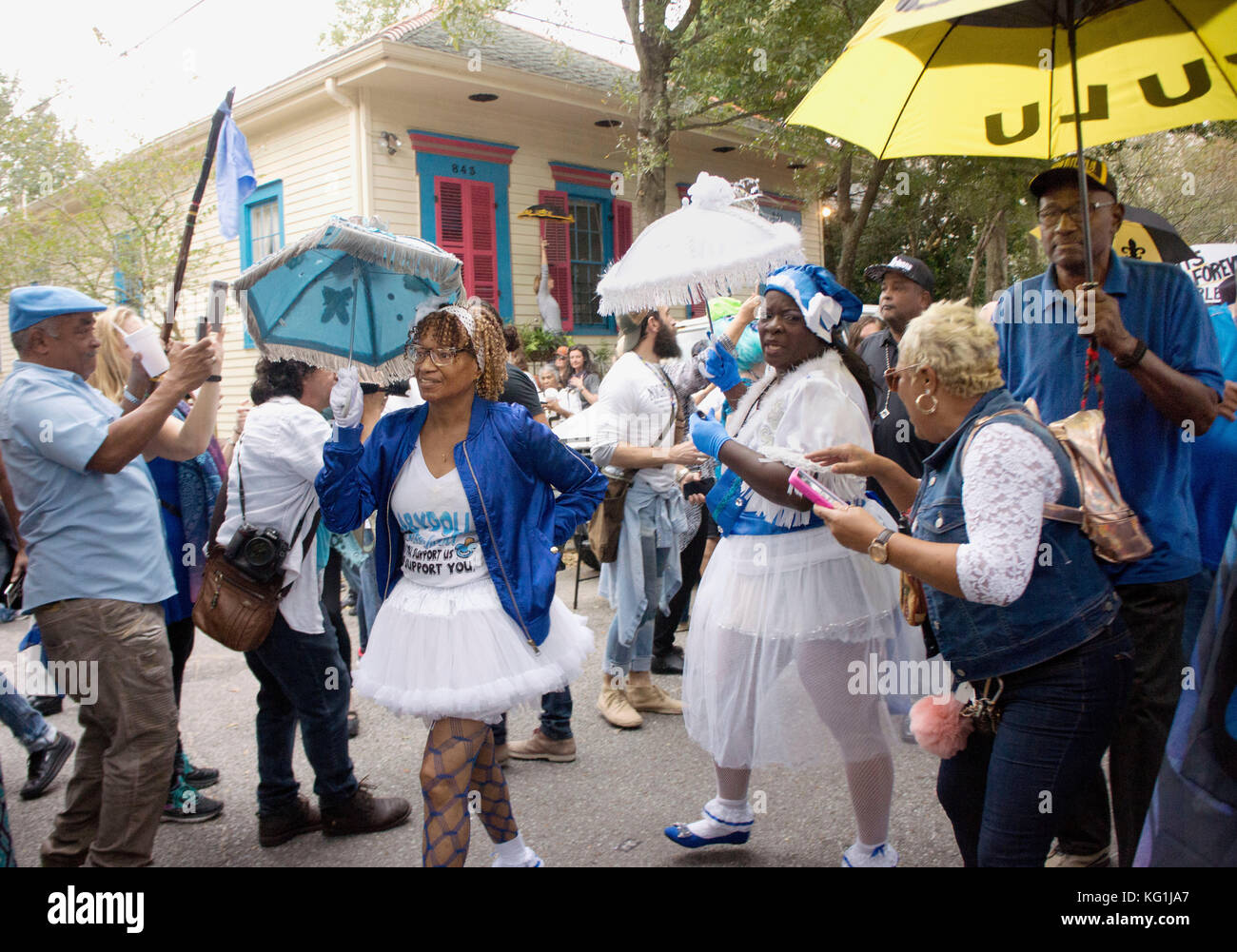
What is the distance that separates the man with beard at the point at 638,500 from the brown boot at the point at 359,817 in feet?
4.59

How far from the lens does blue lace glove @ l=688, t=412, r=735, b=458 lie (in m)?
3.01

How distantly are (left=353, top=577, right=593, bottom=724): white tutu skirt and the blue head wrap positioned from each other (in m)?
1.43

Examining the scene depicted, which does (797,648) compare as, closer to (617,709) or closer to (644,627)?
(644,627)

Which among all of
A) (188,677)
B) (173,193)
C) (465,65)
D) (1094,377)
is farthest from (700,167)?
(1094,377)

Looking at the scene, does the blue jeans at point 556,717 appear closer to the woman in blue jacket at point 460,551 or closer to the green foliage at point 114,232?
the woman in blue jacket at point 460,551

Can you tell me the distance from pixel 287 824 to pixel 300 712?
53cm

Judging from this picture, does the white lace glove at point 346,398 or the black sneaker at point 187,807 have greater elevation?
the white lace glove at point 346,398

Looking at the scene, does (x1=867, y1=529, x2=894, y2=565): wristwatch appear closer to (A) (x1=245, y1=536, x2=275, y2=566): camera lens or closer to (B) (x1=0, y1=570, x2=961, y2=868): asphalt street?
(B) (x1=0, y1=570, x2=961, y2=868): asphalt street

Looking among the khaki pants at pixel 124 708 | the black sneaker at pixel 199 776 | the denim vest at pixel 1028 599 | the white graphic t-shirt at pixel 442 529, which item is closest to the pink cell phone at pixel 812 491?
the denim vest at pixel 1028 599

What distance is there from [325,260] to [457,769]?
5.79 feet

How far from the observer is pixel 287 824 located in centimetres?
355

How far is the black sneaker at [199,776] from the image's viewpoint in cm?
401

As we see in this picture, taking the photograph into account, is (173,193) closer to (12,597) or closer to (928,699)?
(12,597)

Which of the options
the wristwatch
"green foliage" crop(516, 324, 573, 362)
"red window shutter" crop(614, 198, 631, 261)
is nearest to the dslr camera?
the wristwatch
